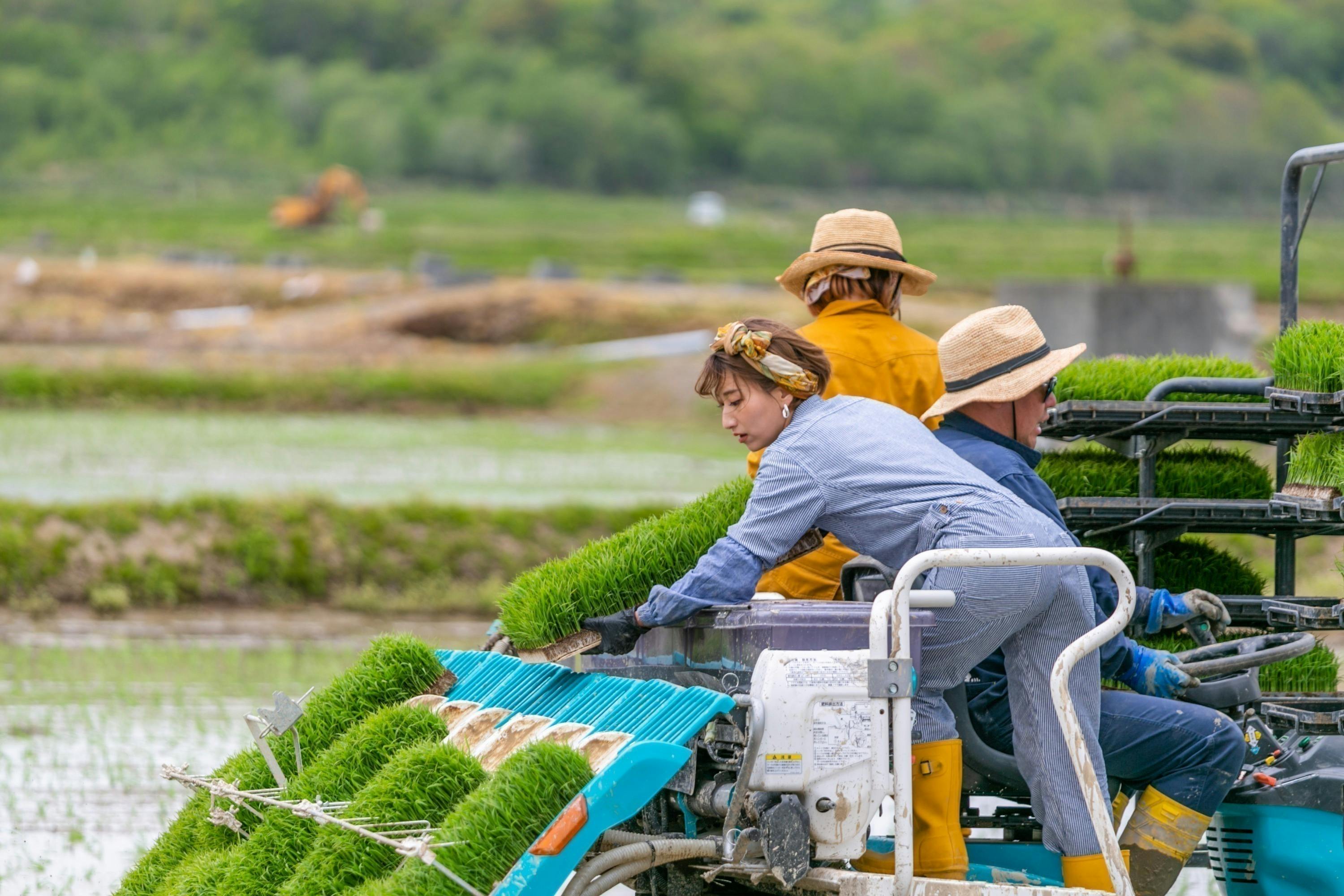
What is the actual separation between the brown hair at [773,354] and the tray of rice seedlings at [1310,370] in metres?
1.50

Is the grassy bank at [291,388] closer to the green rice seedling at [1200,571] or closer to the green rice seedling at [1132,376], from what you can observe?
the green rice seedling at [1132,376]

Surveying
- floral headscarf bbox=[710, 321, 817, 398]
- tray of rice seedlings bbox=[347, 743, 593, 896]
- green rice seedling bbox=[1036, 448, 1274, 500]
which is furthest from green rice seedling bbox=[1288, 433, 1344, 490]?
tray of rice seedlings bbox=[347, 743, 593, 896]

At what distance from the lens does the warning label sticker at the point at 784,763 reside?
3.78m

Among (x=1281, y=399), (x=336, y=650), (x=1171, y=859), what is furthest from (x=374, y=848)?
(x=336, y=650)

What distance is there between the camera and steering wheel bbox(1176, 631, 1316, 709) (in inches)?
183

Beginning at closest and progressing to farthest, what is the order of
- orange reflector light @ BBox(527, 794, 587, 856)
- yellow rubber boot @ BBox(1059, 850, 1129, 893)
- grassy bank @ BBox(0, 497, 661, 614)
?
orange reflector light @ BBox(527, 794, 587, 856)
yellow rubber boot @ BBox(1059, 850, 1129, 893)
grassy bank @ BBox(0, 497, 661, 614)

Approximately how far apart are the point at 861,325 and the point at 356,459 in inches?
702

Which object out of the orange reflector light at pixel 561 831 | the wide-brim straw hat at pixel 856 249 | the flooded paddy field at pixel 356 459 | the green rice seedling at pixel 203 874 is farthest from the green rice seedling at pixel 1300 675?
the flooded paddy field at pixel 356 459

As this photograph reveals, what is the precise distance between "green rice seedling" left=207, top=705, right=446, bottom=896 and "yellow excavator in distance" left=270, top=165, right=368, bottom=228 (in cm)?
6206

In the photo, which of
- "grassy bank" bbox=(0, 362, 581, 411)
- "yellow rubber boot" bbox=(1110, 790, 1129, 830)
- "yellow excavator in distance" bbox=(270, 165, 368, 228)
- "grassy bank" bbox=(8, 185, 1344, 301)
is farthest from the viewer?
"yellow excavator in distance" bbox=(270, 165, 368, 228)

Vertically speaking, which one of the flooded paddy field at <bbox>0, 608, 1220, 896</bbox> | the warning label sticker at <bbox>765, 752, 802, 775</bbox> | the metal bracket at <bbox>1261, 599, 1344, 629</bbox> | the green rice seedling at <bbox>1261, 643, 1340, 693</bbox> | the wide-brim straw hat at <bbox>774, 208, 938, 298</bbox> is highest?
the wide-brim straw hat at <bbox>774, 208, 938, 298</bbox>

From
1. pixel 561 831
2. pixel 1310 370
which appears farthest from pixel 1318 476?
pixel 561 831

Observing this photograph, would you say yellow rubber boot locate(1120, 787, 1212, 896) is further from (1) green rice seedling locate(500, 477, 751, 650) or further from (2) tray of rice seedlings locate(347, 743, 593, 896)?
(2) tray of rice seedlings locate(347, 743, 593, 896)

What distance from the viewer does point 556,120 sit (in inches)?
4464
